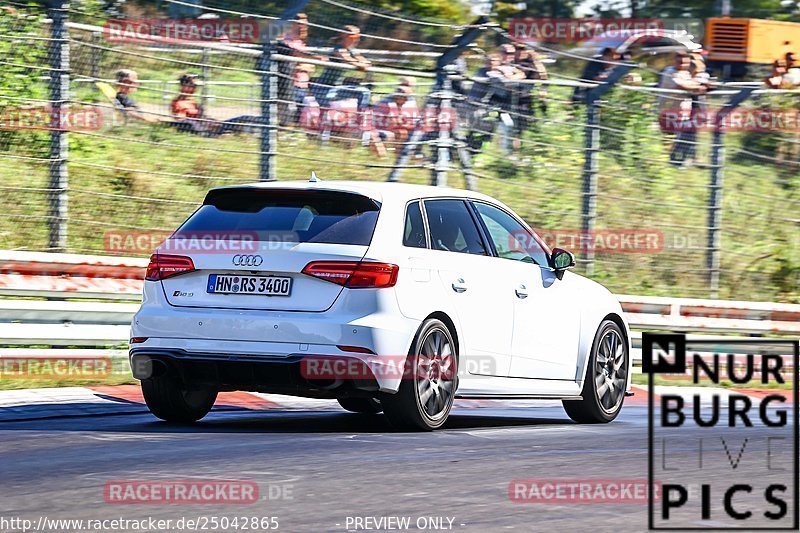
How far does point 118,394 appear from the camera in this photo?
10.8 metres

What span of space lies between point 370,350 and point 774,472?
2.25 metres

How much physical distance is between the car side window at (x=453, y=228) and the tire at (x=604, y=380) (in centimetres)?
135

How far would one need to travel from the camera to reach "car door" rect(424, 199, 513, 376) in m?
8.96

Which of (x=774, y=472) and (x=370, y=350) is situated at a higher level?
(x=370, y=350)

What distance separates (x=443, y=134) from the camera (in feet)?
51.7

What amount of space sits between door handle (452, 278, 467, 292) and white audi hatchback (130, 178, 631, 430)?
0.01m

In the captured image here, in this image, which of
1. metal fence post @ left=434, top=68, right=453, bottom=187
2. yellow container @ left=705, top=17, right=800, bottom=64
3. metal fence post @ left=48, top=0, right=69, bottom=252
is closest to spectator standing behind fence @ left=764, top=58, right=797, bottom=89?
yellow container @ left=705, top=17, right=800, bottom=64

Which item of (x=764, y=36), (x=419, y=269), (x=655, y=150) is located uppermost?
(x=764, y=36)

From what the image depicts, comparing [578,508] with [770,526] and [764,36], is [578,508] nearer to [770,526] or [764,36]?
[770,526]

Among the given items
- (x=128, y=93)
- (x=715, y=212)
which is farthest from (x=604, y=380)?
(x=715, y=212)

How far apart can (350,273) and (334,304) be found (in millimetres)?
193

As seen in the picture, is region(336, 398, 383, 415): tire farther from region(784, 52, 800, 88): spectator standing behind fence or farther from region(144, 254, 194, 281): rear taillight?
region(784, 52, 800, 88): spectator standing behind fence

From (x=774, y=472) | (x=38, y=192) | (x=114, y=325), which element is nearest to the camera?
(x=774, y=472)

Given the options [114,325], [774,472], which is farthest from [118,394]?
[774,472]
